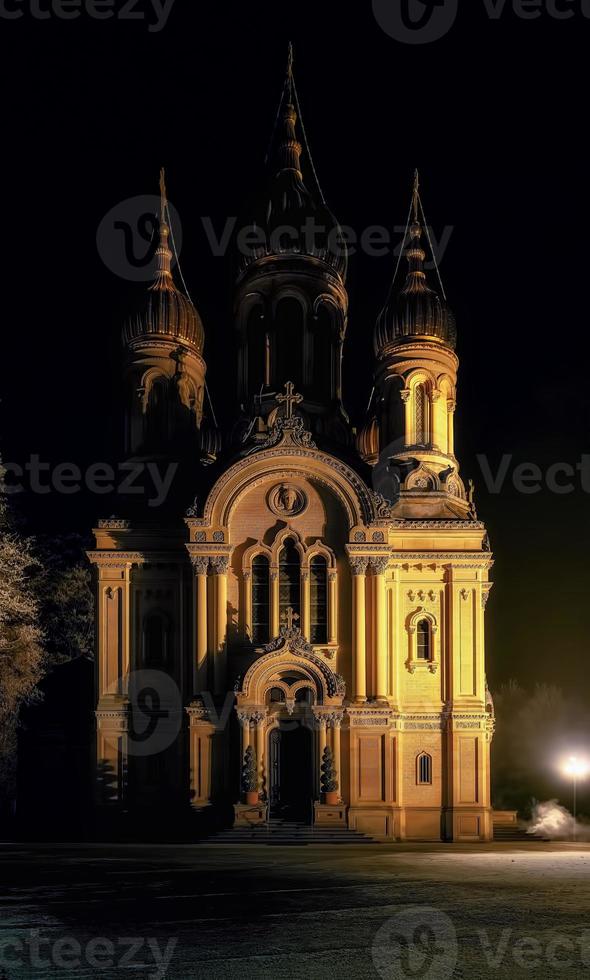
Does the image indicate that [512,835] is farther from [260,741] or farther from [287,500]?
[287,500]

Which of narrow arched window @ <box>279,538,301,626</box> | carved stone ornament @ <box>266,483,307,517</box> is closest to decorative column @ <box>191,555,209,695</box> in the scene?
narrow arched window @ <box>279,538,301,626</box>

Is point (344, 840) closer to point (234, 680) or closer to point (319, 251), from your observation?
point (234, 680)

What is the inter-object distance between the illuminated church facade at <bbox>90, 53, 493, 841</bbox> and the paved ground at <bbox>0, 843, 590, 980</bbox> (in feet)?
41.8

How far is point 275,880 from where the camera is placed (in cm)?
1798

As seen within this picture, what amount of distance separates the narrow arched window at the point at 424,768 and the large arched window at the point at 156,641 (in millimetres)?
8507

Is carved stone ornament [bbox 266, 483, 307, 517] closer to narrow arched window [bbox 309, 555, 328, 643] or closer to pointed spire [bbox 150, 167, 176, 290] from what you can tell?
narrow arched window [bbox 309, 555, 328, 643]

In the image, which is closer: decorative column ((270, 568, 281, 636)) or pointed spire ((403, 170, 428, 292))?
decorative column ((270, 568, 281, 636))

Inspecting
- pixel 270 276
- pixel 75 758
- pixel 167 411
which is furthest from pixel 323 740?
pixel 270 276

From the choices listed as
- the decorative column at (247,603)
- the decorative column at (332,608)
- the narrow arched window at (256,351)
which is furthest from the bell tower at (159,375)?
the decorative column at (332,608)

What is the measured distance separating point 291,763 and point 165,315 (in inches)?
650

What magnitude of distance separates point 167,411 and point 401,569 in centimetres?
1052

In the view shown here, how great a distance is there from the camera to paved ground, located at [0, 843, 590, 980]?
11789 millimetres

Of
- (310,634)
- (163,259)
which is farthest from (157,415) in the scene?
(310,634)

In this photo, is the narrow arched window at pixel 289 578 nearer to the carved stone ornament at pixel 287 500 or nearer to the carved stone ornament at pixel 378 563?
the carved stone ornament at pixel 287 500
